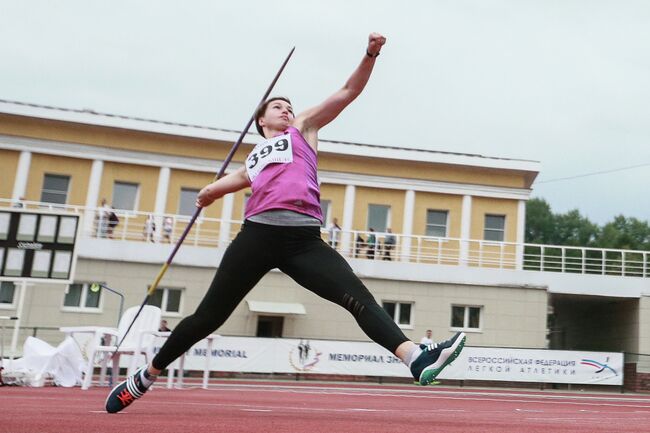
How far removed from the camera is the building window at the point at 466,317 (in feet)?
83.9

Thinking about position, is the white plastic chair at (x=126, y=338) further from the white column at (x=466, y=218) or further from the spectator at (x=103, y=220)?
the white column at (x=466, y=218)

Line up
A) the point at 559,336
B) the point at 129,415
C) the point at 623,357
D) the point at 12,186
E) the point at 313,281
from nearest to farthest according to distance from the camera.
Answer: the point at 313,281 → the point at 129,415 → the point at 623,357 → the point at 12,186 → the point at 559,336

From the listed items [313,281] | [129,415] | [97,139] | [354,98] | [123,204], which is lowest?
[129,415]

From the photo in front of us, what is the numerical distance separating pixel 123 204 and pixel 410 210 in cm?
1139

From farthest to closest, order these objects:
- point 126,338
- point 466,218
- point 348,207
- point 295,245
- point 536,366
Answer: point 466,218, point 348,207, point 536,366, point 126,338, point 295,245

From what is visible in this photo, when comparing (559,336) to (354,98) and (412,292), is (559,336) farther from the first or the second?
(354,98)

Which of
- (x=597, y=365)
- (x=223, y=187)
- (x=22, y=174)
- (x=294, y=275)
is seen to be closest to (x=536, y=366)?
(x=597, y=365)

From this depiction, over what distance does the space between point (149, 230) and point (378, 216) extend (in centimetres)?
989

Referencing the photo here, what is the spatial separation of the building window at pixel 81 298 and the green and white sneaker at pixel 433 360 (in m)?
20.7

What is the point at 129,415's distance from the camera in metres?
5.04

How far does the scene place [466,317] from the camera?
25.6m

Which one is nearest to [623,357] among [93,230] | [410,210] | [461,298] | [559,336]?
[461,298]

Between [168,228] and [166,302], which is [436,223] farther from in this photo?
[166,302]

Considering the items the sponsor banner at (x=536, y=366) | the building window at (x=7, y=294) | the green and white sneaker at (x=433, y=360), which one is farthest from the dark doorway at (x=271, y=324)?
the green and white sneaker at (x=433, y=360)
